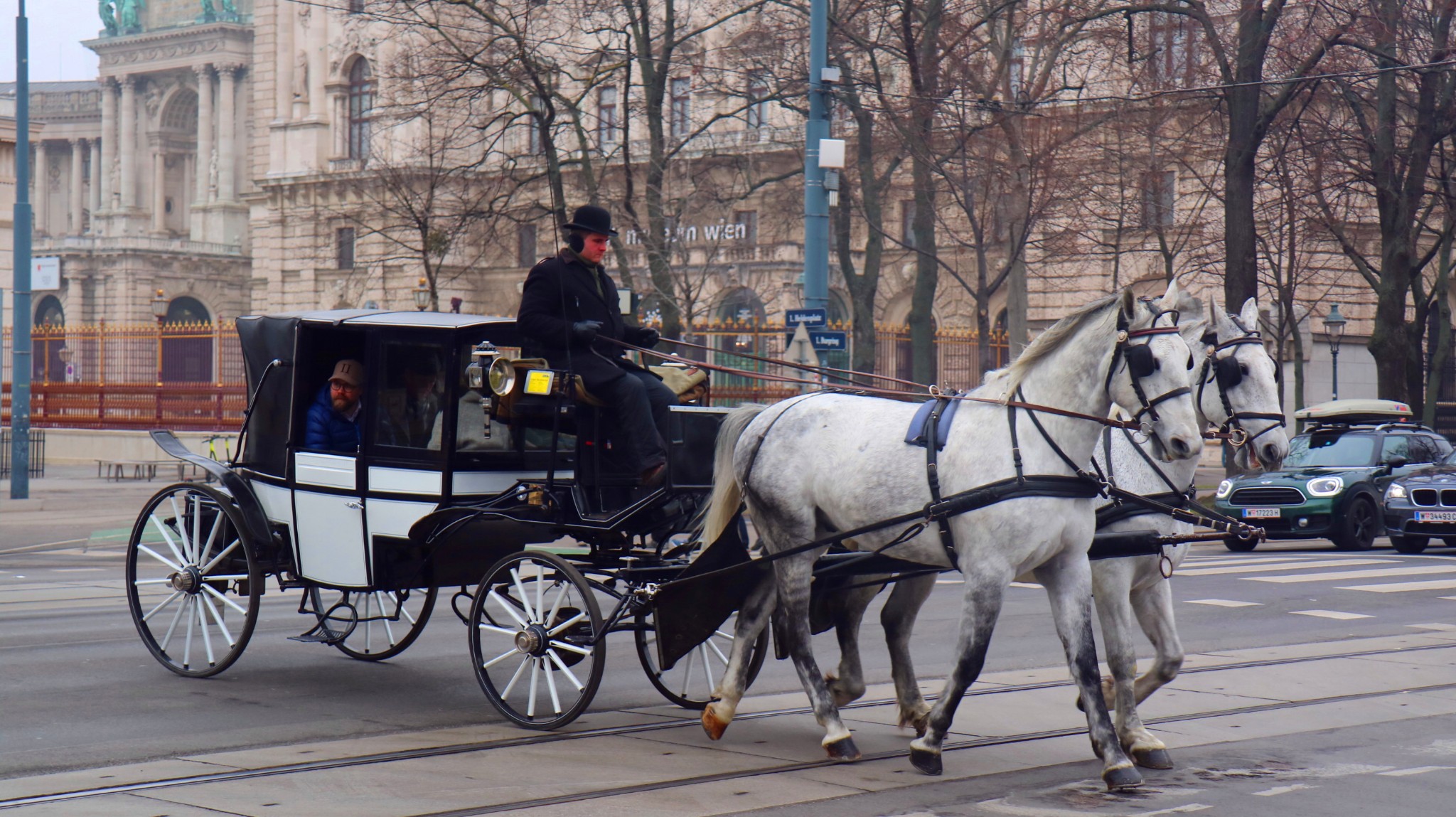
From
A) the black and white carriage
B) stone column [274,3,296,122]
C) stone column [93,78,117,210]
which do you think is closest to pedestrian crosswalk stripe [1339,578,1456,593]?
the black and white carriage

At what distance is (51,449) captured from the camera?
36.9m

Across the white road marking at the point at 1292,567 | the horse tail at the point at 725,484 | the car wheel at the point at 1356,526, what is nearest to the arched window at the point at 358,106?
the car wheel at the point at 1356,526

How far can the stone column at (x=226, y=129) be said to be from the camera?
94.0 m

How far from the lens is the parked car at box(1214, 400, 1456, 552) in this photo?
2081 centimetres

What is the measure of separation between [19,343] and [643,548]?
20.0 m

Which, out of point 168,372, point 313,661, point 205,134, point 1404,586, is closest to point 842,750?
point 313,661

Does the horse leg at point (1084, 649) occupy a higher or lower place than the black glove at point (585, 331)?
lower

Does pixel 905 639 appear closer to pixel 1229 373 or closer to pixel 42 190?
pixel 1229 373

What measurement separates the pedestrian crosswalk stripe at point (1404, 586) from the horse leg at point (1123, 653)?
29.3 feet

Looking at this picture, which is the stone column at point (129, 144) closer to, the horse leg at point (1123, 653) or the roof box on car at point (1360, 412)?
the roof box on car at point (1360, 412)

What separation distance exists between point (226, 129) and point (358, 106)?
31.6 meters

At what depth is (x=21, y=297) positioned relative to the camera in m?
25.2

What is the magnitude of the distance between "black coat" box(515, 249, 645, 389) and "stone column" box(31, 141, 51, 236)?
117 meters

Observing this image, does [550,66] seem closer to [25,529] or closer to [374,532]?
[25,529]
